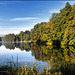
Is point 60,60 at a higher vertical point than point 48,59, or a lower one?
higher

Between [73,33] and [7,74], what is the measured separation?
36039 mm

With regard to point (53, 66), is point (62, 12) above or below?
above

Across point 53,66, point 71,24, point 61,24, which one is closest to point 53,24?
point 61,24

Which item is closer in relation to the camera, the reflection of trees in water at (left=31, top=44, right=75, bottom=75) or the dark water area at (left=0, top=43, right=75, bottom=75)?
the reflection of trees in water at (left=31, top=44, right=75, bottom=75)

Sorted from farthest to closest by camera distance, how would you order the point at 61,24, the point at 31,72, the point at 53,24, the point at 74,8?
the point at 53,24
the point at 61,24
the point at 74,8
the point at 31,72

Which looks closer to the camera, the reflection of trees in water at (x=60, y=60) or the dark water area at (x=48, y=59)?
the reflection of trees in water at (x=60, y=60)

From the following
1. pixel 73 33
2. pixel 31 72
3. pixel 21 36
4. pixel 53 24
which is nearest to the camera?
pixel 31 72

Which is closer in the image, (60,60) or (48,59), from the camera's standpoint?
(60,60)

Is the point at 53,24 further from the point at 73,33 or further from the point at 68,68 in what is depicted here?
the point at 68,68

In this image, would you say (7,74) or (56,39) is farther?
→ (56,39)

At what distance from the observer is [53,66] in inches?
357

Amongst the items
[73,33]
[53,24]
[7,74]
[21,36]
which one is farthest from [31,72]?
[21,36]

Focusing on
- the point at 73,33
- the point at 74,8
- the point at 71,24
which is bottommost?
the point at 73,33

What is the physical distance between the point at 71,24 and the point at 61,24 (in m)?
8.97
